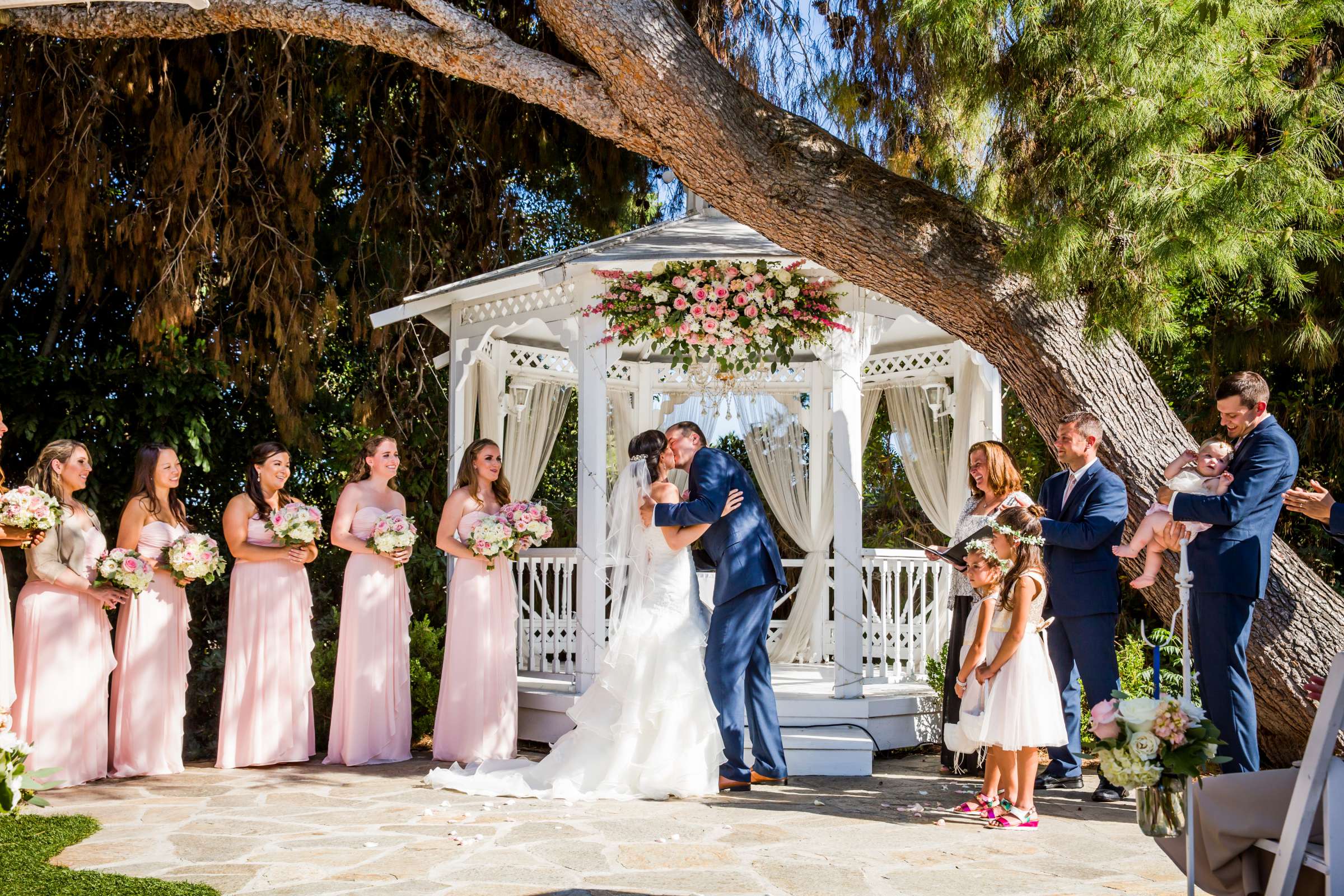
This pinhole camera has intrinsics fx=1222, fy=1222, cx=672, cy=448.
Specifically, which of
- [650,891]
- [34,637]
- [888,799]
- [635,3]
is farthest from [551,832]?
[635,3]

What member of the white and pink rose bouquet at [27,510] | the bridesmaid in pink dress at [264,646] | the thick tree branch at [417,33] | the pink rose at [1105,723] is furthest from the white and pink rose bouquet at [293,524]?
the pink rose at [1105,723]

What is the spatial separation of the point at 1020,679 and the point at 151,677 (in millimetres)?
5086

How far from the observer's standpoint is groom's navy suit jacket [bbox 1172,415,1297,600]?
5.36 meters

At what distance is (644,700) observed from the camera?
22.0ft

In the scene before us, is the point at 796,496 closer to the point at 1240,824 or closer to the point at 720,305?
the point at 720,305

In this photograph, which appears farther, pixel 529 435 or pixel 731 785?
pixel 529 435

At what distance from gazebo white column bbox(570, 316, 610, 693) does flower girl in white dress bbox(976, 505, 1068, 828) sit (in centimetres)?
304

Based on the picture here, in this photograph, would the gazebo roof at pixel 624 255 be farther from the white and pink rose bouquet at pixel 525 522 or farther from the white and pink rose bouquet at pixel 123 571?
the white and pink rose bouquet at pixel 123 571

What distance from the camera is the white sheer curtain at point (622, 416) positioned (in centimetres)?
1060

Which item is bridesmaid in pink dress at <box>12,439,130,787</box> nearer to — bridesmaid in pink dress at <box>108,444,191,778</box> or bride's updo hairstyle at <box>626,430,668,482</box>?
bridesmaid in pink dress at <box>108,444,191,778</box>

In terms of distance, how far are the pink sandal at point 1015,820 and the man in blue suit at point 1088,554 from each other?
0.82m

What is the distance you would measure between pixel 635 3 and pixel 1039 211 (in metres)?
2.48

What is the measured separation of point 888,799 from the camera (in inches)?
256

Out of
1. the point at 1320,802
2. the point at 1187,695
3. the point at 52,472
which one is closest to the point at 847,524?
the point at 1187,695
